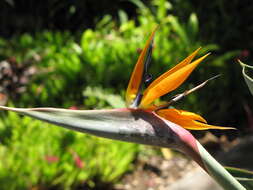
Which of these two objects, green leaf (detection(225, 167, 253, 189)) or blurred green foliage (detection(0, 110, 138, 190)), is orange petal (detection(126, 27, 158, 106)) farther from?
blurred green foliage (detection(0, 110, 138, 190))

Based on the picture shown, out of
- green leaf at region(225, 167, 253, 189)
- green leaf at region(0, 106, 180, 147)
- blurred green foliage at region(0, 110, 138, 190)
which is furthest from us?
blurred green foliage at region(0, 110, 138, 190)

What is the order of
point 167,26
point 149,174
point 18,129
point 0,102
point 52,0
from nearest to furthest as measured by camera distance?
point 18,129
point 149,174
point 0,102
point 167,26
point 52,0

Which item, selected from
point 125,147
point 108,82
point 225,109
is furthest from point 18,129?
point 225,109

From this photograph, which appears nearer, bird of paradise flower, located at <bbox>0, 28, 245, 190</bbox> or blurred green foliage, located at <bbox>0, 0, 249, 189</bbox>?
bird of paradise flower, located at <bbox>0, 28, 245, 190</bbox>

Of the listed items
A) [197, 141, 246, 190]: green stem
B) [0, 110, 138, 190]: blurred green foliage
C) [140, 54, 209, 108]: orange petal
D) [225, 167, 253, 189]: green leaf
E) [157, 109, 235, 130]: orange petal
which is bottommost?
[0, 110, 138, 190]: blurred green foliage

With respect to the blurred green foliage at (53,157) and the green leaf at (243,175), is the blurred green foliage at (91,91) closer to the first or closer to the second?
the blurred green foliage at (53,157)

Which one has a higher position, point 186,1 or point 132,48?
point 186,1

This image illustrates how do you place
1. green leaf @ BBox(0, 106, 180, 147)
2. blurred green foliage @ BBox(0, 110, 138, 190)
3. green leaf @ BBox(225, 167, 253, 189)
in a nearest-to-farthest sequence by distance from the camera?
1. green leaf @ BBox(0, 106, 180, 147)
2. green leaf @ BBox(225, 167, 253, 189)
3. blurred green foliage @ BBox(0, 110, 138, 190)

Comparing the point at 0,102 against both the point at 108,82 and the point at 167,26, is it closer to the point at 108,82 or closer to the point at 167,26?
the point at 108,82

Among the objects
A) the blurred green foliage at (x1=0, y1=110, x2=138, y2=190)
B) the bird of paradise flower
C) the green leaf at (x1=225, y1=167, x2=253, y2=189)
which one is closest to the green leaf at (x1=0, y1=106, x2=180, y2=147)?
the bird of paradise flower
